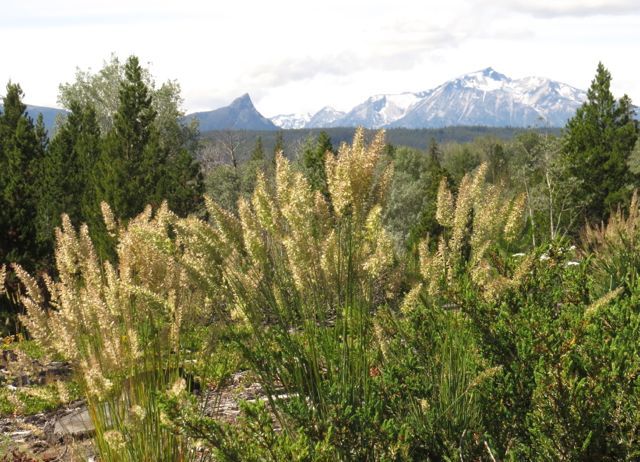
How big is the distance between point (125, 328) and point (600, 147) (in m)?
30.9

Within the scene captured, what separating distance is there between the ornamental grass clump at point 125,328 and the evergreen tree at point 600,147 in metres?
29.2

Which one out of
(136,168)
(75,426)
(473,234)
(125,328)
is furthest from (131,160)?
(473,234)

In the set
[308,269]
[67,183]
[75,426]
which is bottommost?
[75,426]

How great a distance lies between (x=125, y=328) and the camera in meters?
4.07

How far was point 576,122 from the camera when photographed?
31.9 m

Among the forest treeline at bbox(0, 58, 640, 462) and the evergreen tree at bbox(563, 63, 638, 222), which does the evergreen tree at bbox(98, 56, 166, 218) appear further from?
the forest treeline at bbox(0, 58, 640, 462)

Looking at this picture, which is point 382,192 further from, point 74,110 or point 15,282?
point 74,110

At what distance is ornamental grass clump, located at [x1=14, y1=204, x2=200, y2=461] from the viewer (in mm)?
3633

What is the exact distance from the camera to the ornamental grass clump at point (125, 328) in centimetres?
363

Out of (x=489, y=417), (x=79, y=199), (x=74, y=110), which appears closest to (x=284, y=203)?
(x=489, y=417)

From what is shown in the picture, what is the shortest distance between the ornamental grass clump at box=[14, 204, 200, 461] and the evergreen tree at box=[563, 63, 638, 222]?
29151mm

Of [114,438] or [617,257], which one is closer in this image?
[114,438]

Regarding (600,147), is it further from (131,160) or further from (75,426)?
(75,426)

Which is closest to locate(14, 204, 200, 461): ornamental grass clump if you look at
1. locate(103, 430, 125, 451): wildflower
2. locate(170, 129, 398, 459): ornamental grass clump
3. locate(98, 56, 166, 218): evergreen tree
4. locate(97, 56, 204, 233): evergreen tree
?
locate(103, 430, 125, 451): wildflower
